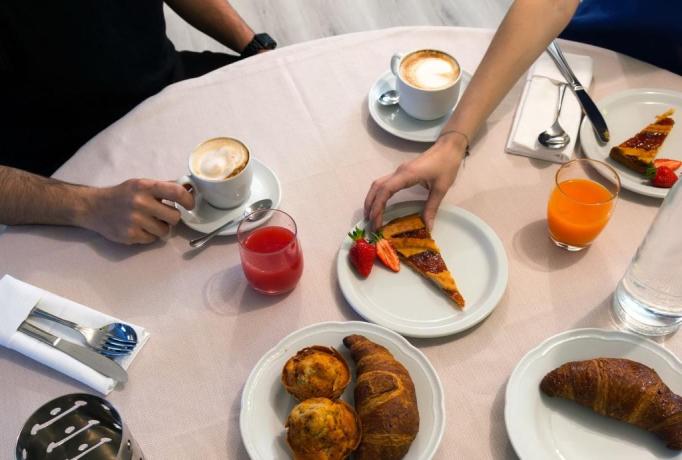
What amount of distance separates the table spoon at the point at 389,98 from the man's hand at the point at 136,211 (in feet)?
1.53

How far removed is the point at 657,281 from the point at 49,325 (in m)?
0.95

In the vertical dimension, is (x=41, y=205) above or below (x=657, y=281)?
above

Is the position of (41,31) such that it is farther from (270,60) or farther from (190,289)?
(190,289)

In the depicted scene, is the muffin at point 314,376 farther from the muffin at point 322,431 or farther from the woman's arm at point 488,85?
the woman's arm at point 488,85

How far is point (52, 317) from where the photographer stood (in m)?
0.99

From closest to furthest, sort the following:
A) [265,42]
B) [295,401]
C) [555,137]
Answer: [295,401]
[555,137]
[265,42]

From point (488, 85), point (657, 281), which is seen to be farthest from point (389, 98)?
point (657, 281)

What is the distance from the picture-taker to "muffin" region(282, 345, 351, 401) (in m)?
0.84

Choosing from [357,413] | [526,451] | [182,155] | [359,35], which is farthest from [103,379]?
[359,35]

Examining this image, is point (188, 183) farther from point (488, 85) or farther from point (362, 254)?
point (488, 85)

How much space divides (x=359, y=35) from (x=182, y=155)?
0.52 meters

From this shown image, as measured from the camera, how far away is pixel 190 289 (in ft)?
3.44

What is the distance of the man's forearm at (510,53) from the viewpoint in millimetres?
1206

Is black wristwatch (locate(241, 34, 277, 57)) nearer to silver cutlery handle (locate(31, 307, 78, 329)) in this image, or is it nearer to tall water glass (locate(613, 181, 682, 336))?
silver cutlery handle (locate(31, 307, 78, 329))
